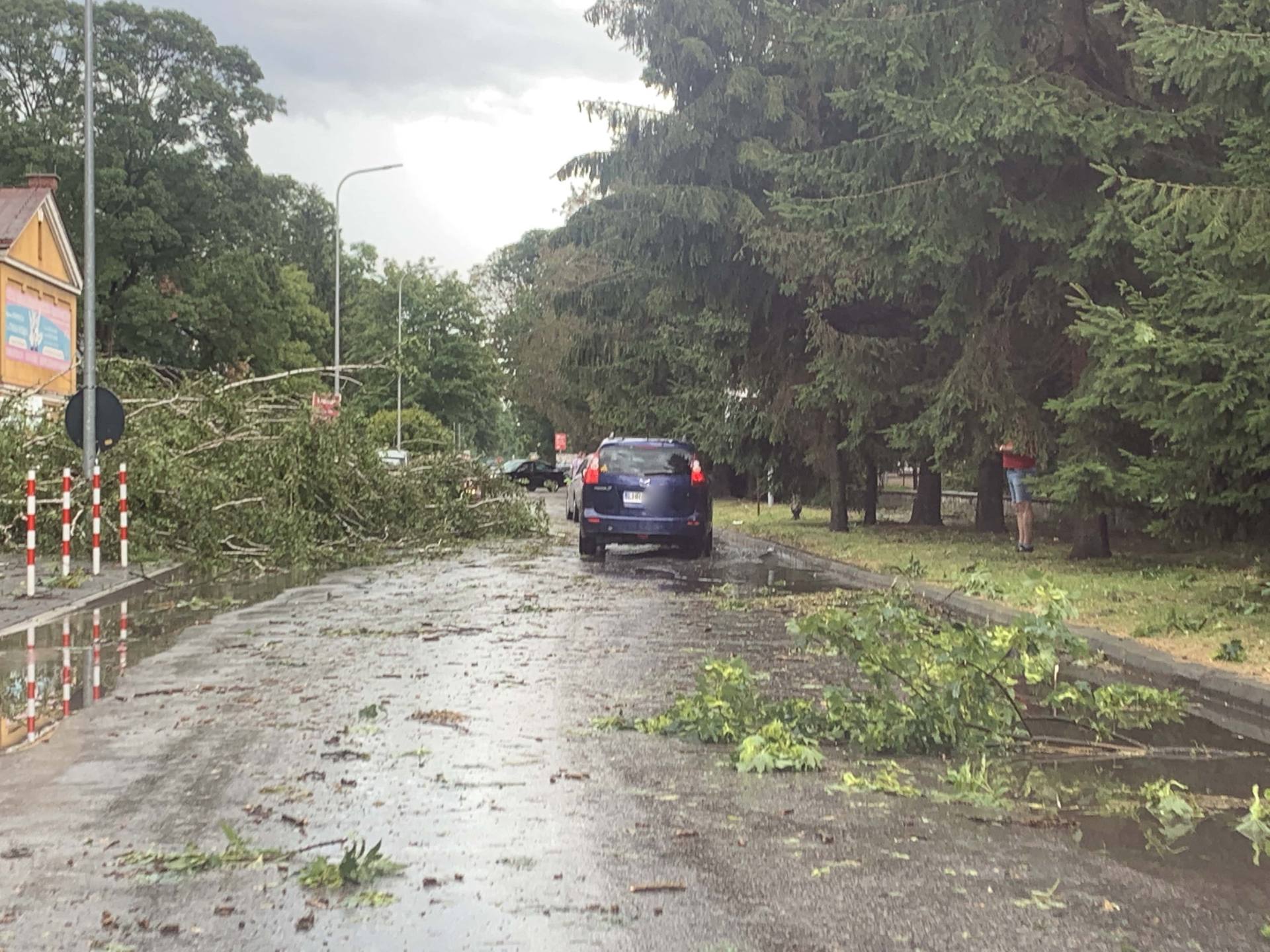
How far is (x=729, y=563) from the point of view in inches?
789

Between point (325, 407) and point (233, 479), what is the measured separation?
11.0 ft

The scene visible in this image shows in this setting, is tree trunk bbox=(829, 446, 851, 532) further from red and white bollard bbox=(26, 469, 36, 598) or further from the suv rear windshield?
red and white bollard bbox=(26, 469, 36, 598)

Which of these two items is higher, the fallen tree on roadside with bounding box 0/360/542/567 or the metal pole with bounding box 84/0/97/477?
the metal pole with bounding box 84/0/97/477

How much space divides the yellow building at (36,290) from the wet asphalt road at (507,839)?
31365mm

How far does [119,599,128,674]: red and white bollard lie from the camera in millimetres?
9445

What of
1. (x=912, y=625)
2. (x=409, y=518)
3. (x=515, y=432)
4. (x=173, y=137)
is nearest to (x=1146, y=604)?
(x=912, y=625)

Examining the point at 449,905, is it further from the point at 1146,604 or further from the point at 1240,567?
the point at 1240,567

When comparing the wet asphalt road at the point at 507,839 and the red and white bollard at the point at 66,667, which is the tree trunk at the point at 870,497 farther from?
the wet asphalt road at the point at 507,839

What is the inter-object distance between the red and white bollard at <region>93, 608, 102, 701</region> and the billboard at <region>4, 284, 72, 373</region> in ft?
89.9

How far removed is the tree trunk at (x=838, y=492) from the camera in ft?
88.2

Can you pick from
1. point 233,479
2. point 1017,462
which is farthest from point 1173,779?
point 233,479

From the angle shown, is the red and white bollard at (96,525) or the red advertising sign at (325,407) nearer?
the red and white bollard at (96,525)

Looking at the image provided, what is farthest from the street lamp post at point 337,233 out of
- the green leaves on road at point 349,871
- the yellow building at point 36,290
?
the green leaves on road at point 349,871

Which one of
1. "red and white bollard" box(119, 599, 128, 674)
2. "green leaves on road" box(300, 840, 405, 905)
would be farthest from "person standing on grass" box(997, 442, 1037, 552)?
"green leaves on road" box(300, 840, 405, 905)
